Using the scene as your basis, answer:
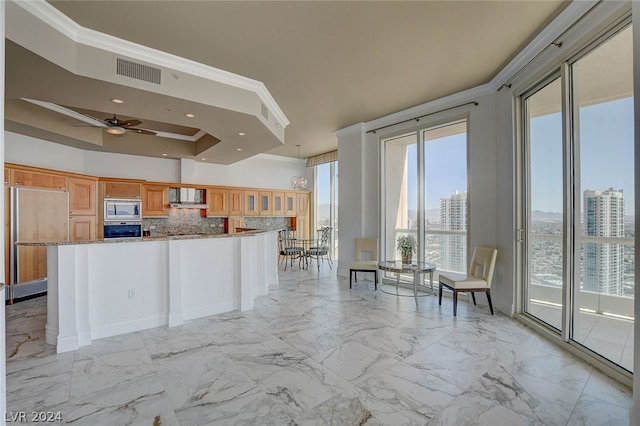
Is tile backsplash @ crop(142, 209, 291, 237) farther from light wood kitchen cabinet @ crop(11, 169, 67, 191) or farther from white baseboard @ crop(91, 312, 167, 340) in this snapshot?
white baseboard @ crop(91, 312, 167, 340)

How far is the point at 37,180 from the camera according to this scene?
4758 mm

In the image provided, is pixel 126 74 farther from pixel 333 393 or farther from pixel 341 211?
pixel 341 211

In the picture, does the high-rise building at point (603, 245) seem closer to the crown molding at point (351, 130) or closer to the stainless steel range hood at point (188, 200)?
the crown molding at point (351, 130)

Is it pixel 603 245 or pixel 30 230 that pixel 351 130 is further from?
pixel 30 230

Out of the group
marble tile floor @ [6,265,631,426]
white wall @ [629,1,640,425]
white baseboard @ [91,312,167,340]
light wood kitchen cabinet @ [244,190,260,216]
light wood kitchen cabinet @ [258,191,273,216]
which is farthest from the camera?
light wood kitchen cabinet @ [258,191,273,216]

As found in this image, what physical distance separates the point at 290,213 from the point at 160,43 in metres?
6.09

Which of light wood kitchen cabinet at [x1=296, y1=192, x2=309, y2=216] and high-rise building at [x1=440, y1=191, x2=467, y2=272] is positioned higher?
light wood kitchen cabinet at [x1=296, y1=192, x2=309, y2=216]

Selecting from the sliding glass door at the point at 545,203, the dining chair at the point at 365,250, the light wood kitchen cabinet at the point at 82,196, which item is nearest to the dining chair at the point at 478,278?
the sliding glass door at the point at 545,203

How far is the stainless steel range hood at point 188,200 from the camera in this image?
6941mm

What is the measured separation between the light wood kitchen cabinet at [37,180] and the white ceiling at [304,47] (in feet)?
2.34

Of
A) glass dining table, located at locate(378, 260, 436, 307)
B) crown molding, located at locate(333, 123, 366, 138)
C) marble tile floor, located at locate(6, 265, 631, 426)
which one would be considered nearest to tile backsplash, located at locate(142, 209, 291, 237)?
marble tile floor, located at locate(6, 265, 631, 426)

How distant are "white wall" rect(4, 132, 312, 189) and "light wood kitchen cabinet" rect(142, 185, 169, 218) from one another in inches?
16.9

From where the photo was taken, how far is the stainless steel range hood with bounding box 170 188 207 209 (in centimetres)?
694

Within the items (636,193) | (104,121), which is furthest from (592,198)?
(104,121)
